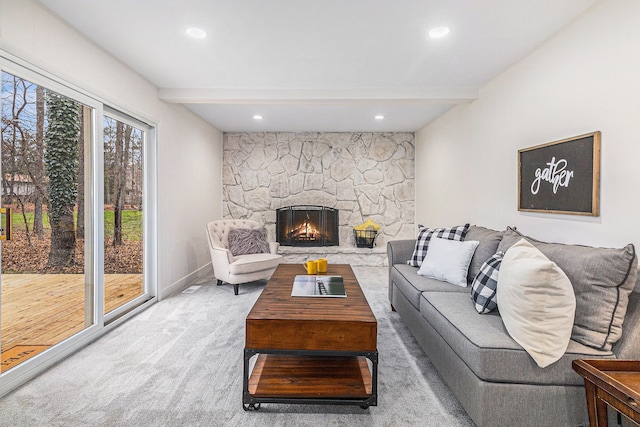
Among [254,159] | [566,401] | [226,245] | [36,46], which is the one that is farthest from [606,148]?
[254,159]

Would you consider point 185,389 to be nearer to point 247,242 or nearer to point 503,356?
point 503,356

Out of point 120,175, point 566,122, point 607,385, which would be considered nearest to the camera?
point 607,385

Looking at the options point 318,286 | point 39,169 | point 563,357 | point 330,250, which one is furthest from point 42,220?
point 330,250

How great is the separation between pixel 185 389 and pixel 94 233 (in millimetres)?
1603

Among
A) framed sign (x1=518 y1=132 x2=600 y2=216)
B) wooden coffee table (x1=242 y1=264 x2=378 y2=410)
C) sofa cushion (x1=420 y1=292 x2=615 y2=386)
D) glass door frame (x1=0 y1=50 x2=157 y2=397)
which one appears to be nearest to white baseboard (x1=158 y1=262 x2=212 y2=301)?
glass door frame (x1=0 y1=50 x2=157 y2=397)

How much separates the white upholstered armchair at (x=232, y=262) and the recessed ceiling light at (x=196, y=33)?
2381mm

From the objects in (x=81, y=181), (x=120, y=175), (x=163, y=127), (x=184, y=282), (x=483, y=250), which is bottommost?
(x=184, y=282)

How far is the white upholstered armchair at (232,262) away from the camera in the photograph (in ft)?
13.3

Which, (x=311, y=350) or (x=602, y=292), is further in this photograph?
(x=311, y=350)

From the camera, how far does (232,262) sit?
4.18m

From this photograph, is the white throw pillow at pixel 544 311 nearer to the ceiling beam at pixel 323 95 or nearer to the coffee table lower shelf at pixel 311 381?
the coffee table lower shelf at pixel 311 381

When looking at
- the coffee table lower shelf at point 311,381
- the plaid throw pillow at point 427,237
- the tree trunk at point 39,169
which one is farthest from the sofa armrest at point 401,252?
the tree trunk at point 39,169

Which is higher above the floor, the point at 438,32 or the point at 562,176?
the point at 438,32

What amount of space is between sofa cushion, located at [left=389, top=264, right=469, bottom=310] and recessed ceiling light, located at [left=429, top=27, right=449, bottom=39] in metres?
1.94
